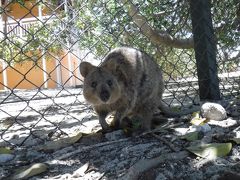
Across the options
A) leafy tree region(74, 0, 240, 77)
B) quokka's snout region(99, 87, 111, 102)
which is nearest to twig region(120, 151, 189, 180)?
quokka's snout region(99, 87, 111, 102)

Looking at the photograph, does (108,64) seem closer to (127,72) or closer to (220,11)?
(127,72)

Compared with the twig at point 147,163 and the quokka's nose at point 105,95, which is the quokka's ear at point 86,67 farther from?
the twig at point 147,163

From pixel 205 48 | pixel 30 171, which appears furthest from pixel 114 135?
pixel 205 48

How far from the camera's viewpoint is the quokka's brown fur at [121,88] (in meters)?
3.55

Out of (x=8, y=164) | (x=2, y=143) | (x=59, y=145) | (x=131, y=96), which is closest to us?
(x=8, y=164)

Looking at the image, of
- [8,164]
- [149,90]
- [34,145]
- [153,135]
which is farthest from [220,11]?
[8,164]

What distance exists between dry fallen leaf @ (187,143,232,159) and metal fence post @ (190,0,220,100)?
1837mm

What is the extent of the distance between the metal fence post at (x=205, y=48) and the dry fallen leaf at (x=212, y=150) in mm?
1837

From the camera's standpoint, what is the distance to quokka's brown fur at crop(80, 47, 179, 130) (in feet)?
11.7

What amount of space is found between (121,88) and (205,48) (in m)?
1.18

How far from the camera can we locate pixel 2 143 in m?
3.17

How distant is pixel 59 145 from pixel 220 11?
3880mm

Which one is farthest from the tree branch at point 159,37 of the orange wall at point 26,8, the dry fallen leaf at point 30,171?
the dry fallen leaf at point 30,171

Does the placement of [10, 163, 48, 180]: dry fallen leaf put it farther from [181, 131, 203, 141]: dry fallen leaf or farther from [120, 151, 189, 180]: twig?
[181, 131, 203, 141]: dry fallen leaf
